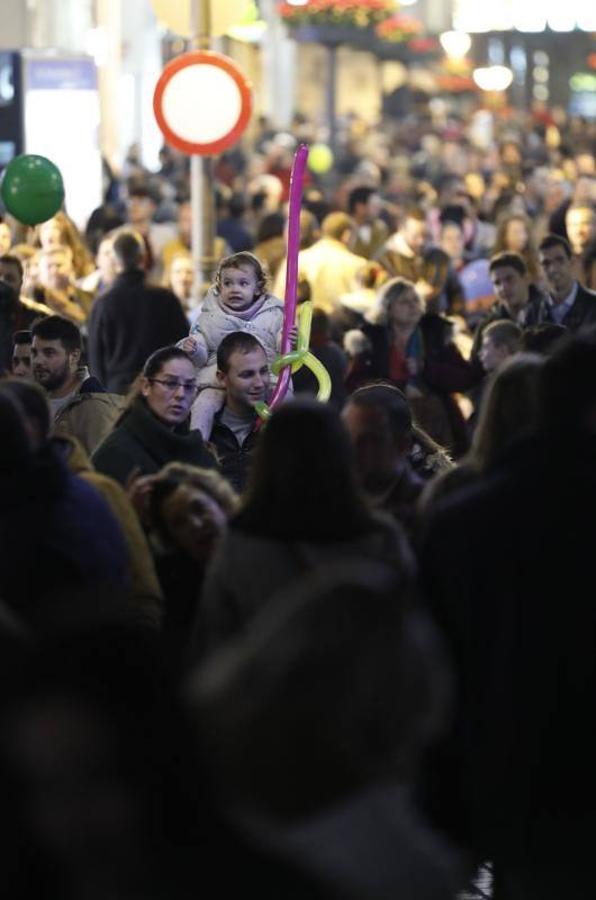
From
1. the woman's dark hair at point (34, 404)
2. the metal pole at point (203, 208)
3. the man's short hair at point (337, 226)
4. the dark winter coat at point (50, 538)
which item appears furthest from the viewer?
the man's short hair at point (337, 226)

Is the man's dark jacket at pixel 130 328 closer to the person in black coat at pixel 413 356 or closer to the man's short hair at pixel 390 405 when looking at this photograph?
the person in black coat at pixel 413 356

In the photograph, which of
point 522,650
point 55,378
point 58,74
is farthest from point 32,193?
point 522,650

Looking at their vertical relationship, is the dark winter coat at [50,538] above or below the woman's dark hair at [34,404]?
below

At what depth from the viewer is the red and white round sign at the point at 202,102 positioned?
14078 mm

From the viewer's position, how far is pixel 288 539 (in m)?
5.67

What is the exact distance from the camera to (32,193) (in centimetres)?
1484

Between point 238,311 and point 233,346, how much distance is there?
0.88m

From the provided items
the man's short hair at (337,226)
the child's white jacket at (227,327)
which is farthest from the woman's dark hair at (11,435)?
the man's short hair at (337,226)

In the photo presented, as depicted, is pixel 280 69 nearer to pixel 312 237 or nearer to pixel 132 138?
pixel 132 138

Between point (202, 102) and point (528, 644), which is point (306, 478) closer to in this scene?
point (528, 644)

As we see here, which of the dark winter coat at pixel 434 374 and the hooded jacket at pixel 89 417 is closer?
the hooded jacket at pixel 89 417

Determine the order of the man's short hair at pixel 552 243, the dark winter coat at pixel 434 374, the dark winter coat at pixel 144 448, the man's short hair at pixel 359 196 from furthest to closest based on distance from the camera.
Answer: the man's short hair at pixel 359 196 → the man's short hair at pixel 552 243 → the dark winter coat at pixel 434 374 → the dark winter coat at pixel 144 448

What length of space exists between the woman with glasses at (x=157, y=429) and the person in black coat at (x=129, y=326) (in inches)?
191

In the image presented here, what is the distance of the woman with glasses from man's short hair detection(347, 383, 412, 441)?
546mm
